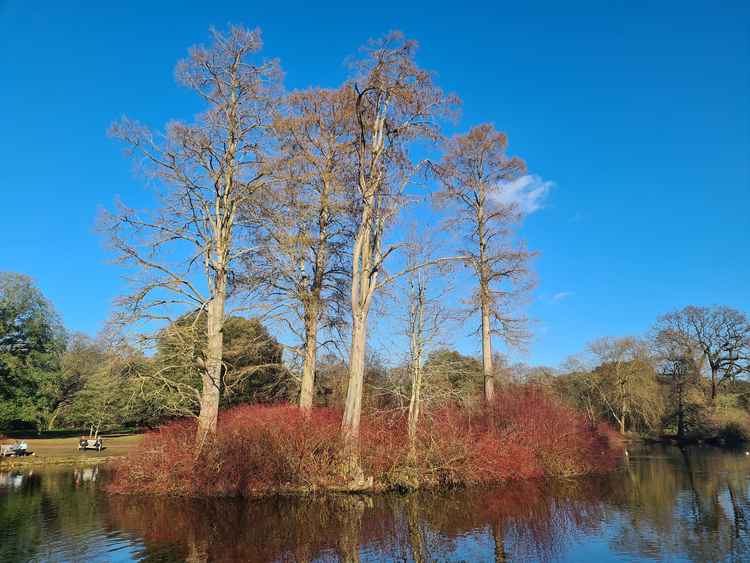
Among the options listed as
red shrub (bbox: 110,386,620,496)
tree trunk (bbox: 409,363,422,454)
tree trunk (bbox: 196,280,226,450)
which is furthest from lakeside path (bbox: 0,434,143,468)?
tree trunk (bbox: 409,363,422,454)

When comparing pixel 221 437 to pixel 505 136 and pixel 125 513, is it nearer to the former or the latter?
pixel 125 513

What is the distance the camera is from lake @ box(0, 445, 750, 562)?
848cm

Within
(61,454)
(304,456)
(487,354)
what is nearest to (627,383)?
(487,354)

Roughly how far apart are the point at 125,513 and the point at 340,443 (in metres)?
5.61

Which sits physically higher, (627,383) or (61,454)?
(627,383)

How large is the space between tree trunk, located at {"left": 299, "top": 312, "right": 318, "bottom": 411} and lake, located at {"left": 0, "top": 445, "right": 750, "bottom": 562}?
5305mm

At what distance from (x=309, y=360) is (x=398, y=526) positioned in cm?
940

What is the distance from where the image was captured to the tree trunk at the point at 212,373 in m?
15.2

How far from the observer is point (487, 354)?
2206cm

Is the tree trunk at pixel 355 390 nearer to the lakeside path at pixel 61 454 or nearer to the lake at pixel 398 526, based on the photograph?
the lake at pixel 398 526

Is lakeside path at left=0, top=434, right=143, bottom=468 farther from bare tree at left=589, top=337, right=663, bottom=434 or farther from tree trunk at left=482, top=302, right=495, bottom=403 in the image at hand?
bare tree at left=589, top=337, right=663, bottom=434

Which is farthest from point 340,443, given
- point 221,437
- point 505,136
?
point 505,136

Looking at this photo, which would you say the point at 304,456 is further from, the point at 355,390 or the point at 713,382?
the point at 713,382

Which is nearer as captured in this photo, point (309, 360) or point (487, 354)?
point (309, 360)
